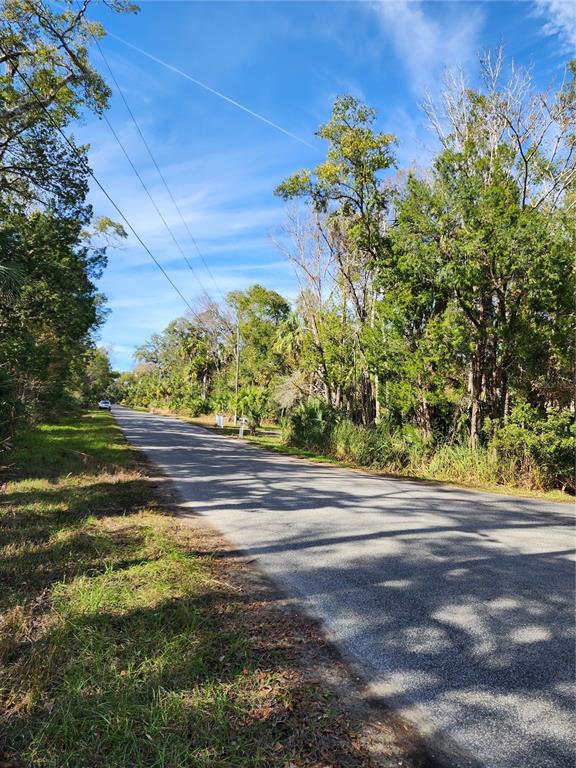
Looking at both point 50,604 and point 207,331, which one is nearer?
point 50,604

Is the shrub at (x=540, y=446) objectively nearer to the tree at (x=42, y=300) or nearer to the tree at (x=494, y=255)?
the tree at (x=494, y=255)

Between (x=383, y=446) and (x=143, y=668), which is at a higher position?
(x=383, y=446)

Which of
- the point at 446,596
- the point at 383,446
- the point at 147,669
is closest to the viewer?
the point at 147,669

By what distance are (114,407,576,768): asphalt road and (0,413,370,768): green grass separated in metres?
0.53

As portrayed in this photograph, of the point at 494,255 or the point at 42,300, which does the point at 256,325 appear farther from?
the point at 494,255

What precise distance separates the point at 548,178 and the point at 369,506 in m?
10.6

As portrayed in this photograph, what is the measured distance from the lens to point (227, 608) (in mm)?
3367

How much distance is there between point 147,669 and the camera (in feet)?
8.14

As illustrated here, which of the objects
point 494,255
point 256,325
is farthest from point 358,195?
point 256,325

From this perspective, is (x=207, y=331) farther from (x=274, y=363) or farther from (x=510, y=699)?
(x=510, y=699)

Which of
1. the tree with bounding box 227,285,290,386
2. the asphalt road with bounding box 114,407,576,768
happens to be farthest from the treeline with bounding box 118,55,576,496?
the tree with bounding box 227,285,290,386

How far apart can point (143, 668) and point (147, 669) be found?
3cm

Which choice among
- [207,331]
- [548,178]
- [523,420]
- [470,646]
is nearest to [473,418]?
[523,420]

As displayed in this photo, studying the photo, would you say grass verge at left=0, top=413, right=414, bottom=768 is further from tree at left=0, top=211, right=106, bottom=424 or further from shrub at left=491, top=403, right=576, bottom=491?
tree at left=0, top=211, right=106, bottom=424
